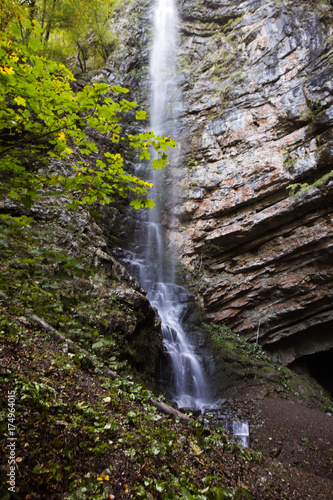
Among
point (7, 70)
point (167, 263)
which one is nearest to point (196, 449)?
point (7, 70)

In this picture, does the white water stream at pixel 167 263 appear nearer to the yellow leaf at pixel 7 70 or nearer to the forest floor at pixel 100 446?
the forest floor at pixel 100 446

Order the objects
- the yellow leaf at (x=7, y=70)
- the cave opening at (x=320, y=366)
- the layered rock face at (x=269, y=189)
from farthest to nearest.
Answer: the cave opening at (x=320, y=366) → the layered rock face at (x=269, y=189) → the yellow leaf at (x=7, y=70)

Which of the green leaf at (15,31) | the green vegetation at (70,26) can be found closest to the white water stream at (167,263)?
the green vegetation at (70,26)

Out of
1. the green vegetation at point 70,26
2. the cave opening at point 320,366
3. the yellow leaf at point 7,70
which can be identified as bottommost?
the cave opening at point 320,366

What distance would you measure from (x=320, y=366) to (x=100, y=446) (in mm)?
14179

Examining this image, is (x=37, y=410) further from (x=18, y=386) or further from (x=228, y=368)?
(x=228, y=368)

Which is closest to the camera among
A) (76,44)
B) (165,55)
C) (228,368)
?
(228,368)

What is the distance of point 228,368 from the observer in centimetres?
948

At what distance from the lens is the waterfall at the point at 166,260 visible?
28.3ft

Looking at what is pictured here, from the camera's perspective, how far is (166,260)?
1366 cm

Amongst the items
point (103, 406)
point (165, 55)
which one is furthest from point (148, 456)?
point (165, 55)

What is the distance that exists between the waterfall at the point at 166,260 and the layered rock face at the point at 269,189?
127cm

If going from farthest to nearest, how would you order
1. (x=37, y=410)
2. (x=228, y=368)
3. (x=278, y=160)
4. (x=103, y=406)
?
(x=278, y=160) < (x=228, y=368) < (x=103, y=406) < (x=37, y=410)

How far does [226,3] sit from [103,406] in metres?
25.7
